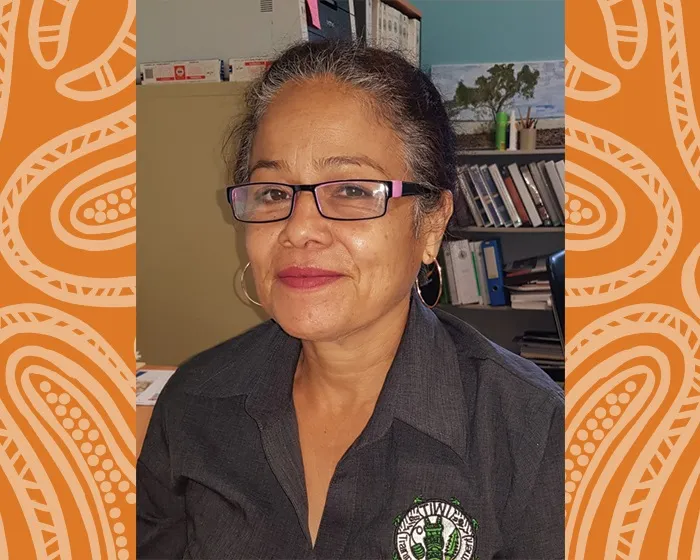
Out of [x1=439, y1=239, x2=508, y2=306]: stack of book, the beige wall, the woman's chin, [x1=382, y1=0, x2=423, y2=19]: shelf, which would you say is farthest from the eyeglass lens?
[x1=439, y1=239, x2=508, y2=306]: stack of book

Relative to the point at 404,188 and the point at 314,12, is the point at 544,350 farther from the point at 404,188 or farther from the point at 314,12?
the point at 404,188

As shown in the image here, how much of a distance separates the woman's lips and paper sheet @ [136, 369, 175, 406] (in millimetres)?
856

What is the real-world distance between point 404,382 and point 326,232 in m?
0.26

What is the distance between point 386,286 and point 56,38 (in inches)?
21.7

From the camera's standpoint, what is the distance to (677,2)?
46 centimetres

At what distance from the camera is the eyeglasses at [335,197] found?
2.91 feet

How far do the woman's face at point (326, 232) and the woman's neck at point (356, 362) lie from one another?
6 cm

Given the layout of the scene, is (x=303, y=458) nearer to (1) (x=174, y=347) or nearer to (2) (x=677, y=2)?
(2) (x=677, y=2)

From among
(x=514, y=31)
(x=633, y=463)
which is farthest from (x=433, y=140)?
(x=514, y=31)

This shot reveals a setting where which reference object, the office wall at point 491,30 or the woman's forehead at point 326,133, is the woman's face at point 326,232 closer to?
the woman's forehead at point 326,133

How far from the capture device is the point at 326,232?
88cm

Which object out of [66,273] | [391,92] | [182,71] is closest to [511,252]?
[182,71]

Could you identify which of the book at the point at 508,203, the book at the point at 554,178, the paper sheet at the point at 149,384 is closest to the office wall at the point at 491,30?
the book at the point at 554,178

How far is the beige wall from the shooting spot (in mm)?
1893
